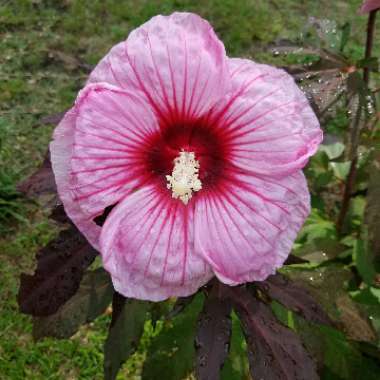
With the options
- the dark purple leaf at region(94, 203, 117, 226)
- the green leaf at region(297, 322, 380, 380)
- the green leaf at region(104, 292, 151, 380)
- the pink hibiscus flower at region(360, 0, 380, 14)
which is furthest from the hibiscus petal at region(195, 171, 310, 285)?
the green leaf at region(297, 322, 380, 380)

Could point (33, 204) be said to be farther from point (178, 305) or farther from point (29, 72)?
point (178, 305)

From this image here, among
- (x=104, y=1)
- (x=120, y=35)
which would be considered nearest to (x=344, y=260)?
(x=120, y=35)

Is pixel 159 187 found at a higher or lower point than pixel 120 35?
higher

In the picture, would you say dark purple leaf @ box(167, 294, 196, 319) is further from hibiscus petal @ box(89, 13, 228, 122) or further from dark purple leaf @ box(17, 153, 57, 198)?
hibiscus petal @ box(89, 13, 228, 122)

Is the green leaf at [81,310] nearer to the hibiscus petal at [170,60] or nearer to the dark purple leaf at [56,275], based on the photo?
the dark purple leaf at [56,275]

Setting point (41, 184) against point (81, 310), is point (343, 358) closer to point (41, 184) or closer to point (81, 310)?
point (81, 310)

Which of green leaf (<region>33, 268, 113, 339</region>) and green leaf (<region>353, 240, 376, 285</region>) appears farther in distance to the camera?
green leaf (<region>353, 240, 376, 285</region>)

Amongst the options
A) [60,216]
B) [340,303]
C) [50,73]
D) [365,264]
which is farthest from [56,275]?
[50,73]
